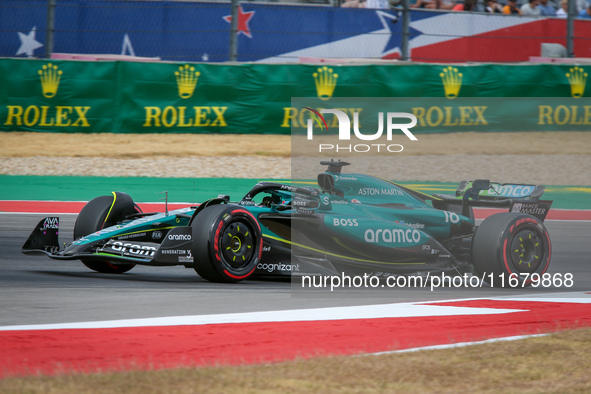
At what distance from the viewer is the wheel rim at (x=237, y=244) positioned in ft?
21.0

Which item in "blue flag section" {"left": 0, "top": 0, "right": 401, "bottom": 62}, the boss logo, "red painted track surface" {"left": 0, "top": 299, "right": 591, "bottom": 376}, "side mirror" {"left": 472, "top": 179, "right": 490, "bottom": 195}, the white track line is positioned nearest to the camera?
"red painted track surface" {"left": 0, "top": 299, "right": 591, "bottom": 376}

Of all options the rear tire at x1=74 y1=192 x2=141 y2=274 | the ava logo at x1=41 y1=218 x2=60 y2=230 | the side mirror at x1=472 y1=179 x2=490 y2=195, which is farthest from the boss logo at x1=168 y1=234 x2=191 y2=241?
the side mirror at x1=472 y1=179 x2=490 y2=195

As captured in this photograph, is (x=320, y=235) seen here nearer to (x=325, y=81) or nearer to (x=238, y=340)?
(x=238, y=340)

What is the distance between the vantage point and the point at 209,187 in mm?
13562

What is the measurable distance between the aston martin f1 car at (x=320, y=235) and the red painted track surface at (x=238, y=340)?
3.99ft

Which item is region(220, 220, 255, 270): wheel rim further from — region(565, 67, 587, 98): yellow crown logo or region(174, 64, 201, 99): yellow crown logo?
region(565, 67, 587, 98): yellow crown logo

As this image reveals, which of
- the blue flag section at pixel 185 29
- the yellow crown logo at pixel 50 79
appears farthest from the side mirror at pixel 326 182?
the blue flag section at pixel 185 29

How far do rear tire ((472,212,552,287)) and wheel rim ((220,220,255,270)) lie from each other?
5.91 ft

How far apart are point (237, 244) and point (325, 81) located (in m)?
9.44

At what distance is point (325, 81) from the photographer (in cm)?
1555

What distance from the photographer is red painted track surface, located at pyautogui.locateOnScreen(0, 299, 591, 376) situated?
421cm

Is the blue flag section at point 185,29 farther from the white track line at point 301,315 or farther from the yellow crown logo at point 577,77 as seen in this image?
the white track line at point 301,315

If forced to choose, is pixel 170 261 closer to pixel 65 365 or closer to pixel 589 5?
pixel 65 365

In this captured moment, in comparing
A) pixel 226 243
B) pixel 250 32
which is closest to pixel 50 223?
pixel 226 243
